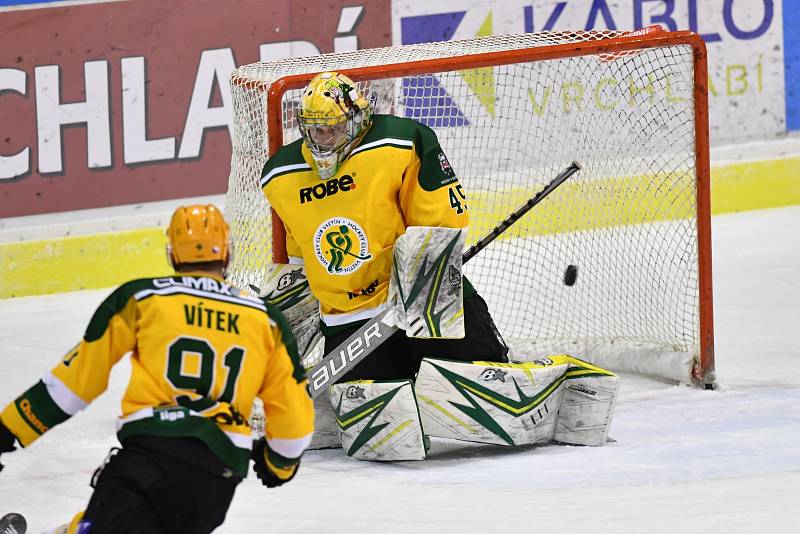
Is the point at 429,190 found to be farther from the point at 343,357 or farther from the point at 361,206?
the point at 343,357

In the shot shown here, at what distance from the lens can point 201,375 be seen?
8.80 ft

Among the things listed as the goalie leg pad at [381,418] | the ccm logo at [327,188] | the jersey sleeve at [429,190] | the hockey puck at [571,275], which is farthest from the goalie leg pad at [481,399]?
the hockey puck at [571,275]

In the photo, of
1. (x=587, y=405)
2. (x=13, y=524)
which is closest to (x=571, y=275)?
(x=587, y=405)

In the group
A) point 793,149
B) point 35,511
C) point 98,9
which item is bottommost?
point 35,511

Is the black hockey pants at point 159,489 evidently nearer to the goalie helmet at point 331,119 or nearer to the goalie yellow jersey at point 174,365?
the goalie yellow jersey at point 174,365

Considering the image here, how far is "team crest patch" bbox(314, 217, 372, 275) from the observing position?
408 cm

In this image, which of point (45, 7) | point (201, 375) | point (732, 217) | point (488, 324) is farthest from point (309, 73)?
point (732, 217)

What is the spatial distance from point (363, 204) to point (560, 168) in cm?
243

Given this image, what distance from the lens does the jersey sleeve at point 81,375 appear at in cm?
267

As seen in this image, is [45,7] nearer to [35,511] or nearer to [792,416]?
[35,511]

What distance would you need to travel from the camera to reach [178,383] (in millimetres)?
2678

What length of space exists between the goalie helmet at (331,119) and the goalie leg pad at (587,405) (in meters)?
0.91

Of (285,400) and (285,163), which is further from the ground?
(285,163)

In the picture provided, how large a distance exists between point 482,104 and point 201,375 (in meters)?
3.93
